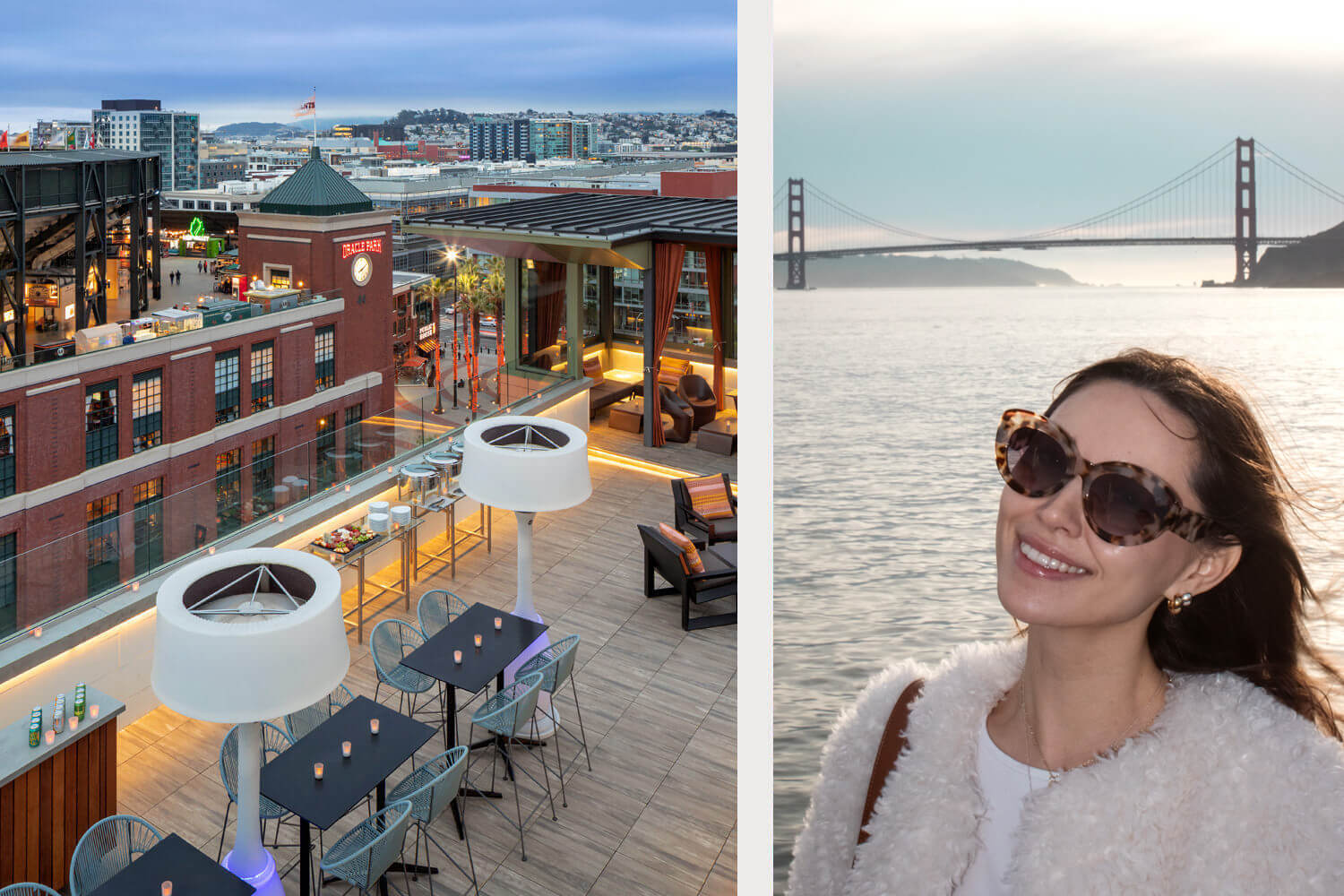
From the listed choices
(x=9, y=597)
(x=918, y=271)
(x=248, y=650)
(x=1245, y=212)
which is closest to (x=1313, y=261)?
(x=1245, y=212)

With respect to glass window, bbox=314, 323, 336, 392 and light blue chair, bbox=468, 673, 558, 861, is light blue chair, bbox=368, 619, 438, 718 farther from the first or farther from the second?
glass window, bbox=314, 323, 336, 392

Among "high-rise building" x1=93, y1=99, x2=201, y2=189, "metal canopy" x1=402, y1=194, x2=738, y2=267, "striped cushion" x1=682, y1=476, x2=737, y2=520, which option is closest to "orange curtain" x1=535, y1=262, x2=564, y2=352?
"metal canopy" x1=402, y1=194, x2=738, y2=267

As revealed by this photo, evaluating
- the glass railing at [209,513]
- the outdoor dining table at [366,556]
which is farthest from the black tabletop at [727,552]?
the glass railing at [209,513]

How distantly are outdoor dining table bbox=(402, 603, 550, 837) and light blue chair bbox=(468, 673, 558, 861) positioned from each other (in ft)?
0.30

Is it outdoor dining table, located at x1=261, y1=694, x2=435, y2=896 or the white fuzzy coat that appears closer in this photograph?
the white fuzzy coat

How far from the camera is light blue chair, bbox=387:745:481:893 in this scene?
3588 millimetres

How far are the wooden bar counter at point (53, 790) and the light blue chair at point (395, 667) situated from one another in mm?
1197

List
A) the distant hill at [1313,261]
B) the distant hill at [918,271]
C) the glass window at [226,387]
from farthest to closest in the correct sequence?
the glass window at [226,387] < the distant hill at [918,271] < the distant hill at [1313,261]

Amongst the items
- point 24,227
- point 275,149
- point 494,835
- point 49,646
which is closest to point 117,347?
point 24,227

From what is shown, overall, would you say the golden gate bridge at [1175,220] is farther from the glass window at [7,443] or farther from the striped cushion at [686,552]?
the glass window at [7,443]

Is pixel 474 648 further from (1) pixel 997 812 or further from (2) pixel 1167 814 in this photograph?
(2) pixel 1167 814

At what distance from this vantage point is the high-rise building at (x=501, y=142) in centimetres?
5653

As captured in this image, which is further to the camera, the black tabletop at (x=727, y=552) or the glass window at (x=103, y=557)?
the black tabletop at (x=727, y=552)

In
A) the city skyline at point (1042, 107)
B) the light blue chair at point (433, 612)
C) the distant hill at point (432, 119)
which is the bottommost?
the light blue chair at point (433, 612)
